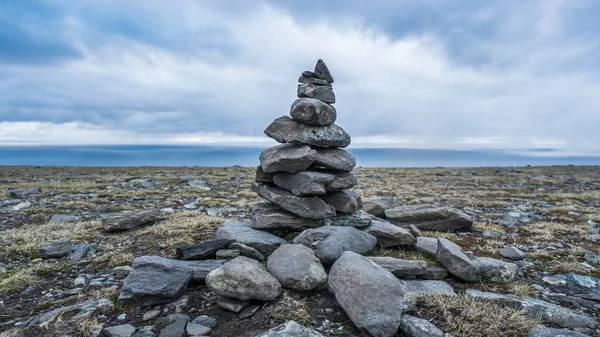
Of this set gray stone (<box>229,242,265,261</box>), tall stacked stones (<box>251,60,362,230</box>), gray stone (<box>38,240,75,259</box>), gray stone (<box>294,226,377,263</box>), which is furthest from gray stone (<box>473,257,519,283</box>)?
gray stone (<box>38,240,75,259</box>)

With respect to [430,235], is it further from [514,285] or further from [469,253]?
[514,285]

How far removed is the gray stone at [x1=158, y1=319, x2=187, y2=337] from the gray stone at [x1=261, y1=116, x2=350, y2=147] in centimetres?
619

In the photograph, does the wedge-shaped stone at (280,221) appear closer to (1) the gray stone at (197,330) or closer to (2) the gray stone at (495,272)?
(2) the gray stone at (495,272)

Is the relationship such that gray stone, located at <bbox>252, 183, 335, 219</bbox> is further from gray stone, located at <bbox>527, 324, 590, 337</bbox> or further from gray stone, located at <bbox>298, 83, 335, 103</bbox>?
gray stone, located at <bbox>527, 324, 590, 337</bbox>

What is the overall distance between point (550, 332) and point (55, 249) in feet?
47.1

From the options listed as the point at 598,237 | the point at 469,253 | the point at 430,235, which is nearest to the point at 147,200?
the point at 430,235

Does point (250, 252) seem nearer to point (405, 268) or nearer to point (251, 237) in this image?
point (251, 237)

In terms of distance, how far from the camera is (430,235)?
14742 millimetres

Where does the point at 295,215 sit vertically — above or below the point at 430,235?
above

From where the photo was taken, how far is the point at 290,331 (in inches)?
266

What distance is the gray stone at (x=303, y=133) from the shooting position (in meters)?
12.5

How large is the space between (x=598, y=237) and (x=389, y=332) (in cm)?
1402

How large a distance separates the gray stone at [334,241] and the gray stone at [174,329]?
4.03 meters

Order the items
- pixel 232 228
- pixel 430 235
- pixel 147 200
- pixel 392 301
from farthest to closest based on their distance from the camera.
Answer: pixel 147 200
pixel 430 235
pixel 232 228
pixel 392 301
